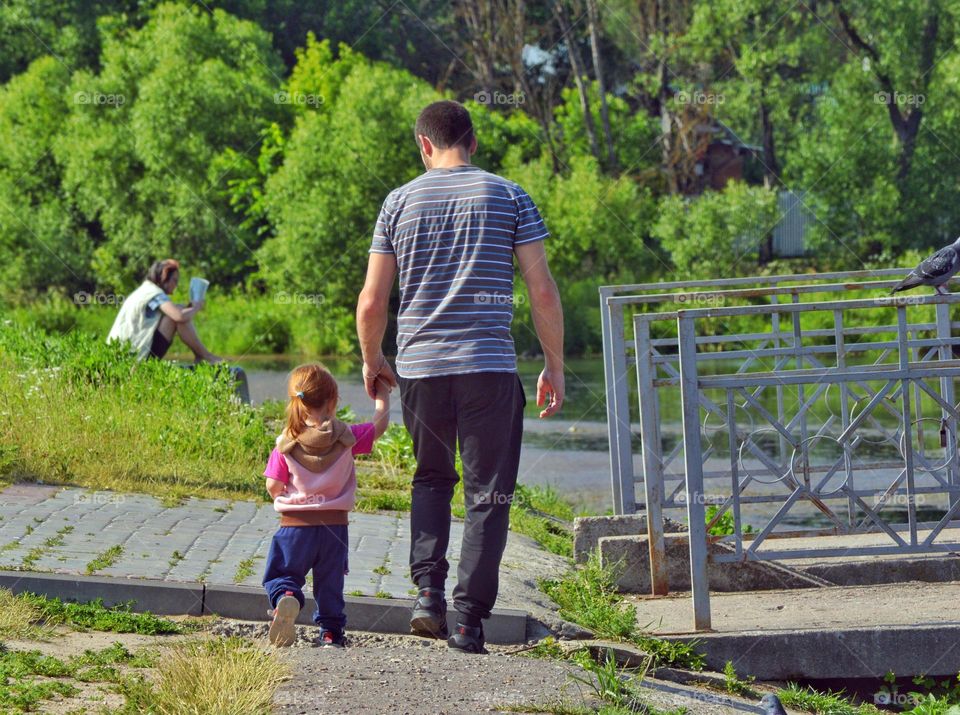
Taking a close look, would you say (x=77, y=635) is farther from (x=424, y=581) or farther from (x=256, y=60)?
(x=256, y=60)

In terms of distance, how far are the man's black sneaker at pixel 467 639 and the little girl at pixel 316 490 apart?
552mm

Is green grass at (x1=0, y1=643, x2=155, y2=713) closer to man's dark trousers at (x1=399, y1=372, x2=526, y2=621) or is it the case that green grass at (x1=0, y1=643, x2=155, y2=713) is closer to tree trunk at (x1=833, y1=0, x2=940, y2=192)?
man's dark trousers at (x1=399, y1=372, x2=526, y2=621)

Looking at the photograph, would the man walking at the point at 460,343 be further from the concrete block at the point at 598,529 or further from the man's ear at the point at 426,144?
the concrete block at the point at 598,529

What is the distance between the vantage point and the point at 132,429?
944cm

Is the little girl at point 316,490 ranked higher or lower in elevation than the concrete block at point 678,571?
higher

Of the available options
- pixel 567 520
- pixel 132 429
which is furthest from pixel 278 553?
pixel 567 520

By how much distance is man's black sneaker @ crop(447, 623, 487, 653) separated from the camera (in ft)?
17.4

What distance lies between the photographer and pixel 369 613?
601 centimetres

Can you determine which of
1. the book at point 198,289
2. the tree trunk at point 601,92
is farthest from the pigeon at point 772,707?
the tree trunk at point 601,92

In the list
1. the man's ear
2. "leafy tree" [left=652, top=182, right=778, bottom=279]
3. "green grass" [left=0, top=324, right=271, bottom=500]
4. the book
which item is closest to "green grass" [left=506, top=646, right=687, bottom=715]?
the man's ear

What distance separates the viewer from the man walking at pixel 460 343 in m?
5.32

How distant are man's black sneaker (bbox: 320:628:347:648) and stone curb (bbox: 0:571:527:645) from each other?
12.6 inches

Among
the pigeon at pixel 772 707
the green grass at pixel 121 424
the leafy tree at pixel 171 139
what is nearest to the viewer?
the pigeon at pixel 772 707

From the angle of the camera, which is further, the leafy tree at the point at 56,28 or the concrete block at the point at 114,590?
the leafy tree at the point at 56,28
